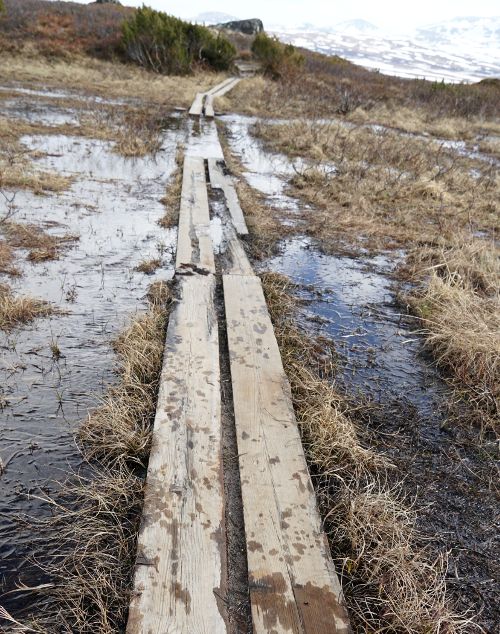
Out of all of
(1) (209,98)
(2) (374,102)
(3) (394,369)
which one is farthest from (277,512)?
(2) (374,102)

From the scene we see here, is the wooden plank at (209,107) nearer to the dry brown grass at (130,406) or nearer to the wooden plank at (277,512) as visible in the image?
the dry brown grass at (130,406)

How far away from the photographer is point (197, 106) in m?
13.9

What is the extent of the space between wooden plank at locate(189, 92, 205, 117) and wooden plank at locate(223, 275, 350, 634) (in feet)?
38.4

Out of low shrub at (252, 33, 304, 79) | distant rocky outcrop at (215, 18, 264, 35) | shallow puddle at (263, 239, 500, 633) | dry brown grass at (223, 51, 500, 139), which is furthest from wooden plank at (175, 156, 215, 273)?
distant rocky outcrop at (215, 18, 264, 35)

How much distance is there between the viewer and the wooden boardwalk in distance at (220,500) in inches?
63.8

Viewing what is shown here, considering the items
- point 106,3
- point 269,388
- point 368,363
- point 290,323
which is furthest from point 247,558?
point 106,3

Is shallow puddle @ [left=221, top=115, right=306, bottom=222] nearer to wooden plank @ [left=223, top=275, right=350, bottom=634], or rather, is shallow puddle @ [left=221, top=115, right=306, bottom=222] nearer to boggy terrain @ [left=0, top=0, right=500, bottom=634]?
boggy terrain @ [left=0, top=0, right=500, bottom=634]

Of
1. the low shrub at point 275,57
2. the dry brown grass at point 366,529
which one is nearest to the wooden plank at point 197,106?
the low shrub at point 275,57

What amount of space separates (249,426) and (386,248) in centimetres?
390

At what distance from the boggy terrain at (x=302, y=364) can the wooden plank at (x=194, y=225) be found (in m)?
0.25

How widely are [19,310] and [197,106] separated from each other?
40.3ft

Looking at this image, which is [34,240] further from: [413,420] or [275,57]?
[275,57]

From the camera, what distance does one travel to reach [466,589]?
1.92 metres

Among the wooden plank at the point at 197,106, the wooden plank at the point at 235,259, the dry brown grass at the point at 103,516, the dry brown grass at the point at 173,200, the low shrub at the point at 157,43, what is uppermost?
the low shrub at the point at 157,43
